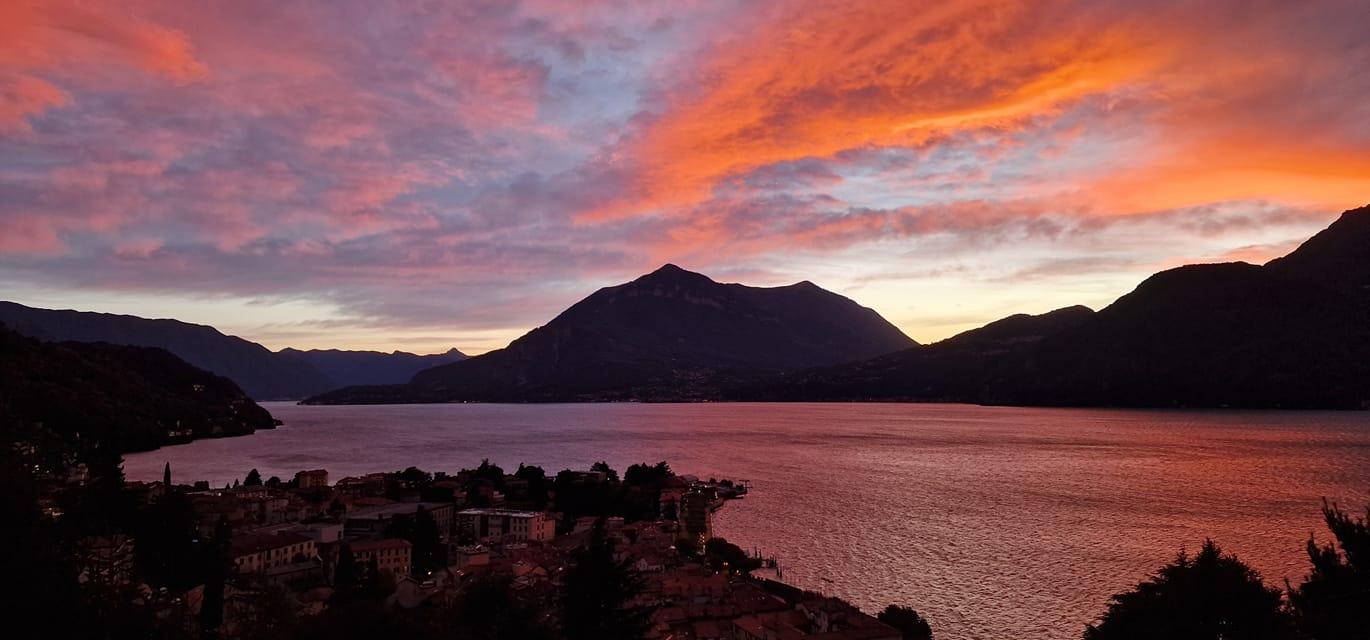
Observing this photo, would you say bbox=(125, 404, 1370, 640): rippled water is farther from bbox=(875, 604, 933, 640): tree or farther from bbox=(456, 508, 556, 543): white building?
bbox=(456, 508, 556, 543): white building

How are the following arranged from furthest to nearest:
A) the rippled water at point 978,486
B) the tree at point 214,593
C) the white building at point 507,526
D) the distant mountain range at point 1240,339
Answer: the distant mountain range at point 1240,339
the white building at point 507,526
the rippled water at point 978,486
the tree at point 214,593

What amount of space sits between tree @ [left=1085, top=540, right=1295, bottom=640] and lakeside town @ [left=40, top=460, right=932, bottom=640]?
356 inches

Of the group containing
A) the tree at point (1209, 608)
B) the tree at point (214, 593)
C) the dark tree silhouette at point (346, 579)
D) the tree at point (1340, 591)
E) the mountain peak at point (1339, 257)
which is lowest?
the dark tree silhouette at point (346, 579)

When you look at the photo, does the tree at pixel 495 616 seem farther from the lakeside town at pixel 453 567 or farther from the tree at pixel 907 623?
the tree at pixel 907 623

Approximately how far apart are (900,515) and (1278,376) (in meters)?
144

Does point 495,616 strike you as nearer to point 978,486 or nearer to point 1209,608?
point 1209,608

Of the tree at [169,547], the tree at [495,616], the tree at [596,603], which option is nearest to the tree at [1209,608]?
the tree at [596,603]

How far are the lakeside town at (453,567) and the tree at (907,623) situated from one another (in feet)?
0.22

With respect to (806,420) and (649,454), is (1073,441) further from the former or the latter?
(806,420)

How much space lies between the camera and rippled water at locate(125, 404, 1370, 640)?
36344 mm

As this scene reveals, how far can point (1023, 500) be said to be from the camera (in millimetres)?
Answer: 58688

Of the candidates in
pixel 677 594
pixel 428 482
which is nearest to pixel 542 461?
pixel 428 482

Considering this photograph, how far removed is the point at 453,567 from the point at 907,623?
21322 millimetres

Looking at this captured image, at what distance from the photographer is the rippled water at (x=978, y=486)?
36344mm
